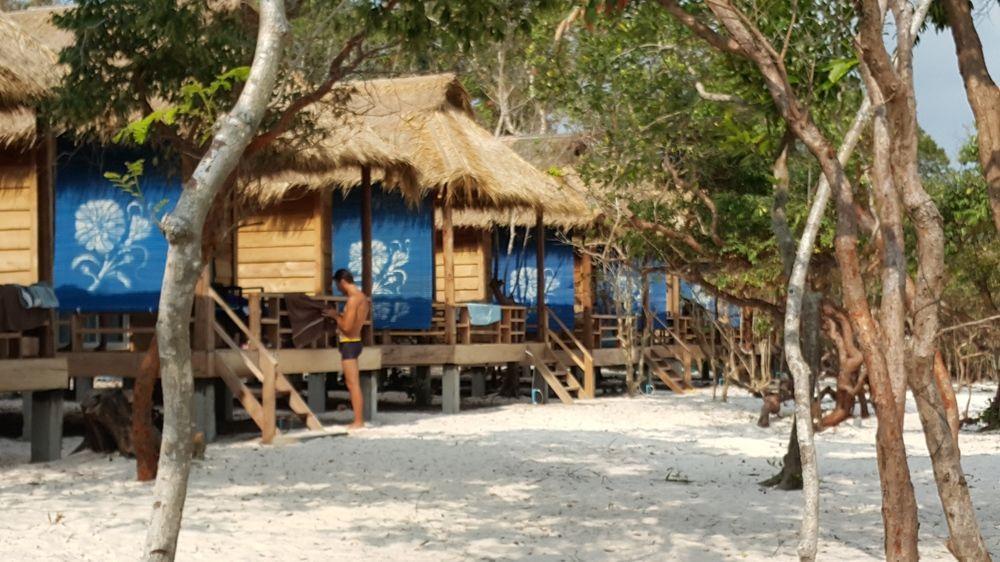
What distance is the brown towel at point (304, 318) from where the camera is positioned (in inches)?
506

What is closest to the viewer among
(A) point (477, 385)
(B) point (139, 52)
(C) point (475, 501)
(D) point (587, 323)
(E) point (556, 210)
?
(C) point (475, 501)

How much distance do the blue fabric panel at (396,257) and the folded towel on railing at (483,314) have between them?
0.79 metres

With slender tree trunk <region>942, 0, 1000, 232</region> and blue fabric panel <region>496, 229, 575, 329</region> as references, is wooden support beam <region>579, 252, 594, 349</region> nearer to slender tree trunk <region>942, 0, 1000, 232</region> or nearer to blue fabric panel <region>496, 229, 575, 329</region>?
blue fabric panel <region>496, 229, 575, 329</region>

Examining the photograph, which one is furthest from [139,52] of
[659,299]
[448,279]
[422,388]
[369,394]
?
[659,299]

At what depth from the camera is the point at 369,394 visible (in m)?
14.1

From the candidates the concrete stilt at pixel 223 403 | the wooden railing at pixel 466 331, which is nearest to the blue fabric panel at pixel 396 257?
the wooden railing at pixel 466 331

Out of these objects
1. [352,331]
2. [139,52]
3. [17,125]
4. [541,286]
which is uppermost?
[139,52]

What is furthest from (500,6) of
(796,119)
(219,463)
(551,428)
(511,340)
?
(511,340)

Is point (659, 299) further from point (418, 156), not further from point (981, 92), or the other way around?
point (981, 92)

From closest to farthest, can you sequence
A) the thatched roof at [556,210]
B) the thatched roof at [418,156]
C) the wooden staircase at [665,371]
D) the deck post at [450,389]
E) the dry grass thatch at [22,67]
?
1. the dry grass thatch at [22,67]
2. the thatched roof at [418,156]
3. the deck post at [450,389]
4. the thatched roof at [556,210]
5. the wooden staircase at [665,371]

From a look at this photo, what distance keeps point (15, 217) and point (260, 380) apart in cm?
247

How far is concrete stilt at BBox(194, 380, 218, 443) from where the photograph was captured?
11500 millimetres

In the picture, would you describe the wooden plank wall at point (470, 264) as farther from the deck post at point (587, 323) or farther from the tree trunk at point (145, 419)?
the tree trunk at point (145, 419)

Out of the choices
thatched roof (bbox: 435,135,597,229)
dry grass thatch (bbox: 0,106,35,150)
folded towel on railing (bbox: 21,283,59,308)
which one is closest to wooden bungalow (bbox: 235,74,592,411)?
thatched roof (bbox: 435,135,597,229)
